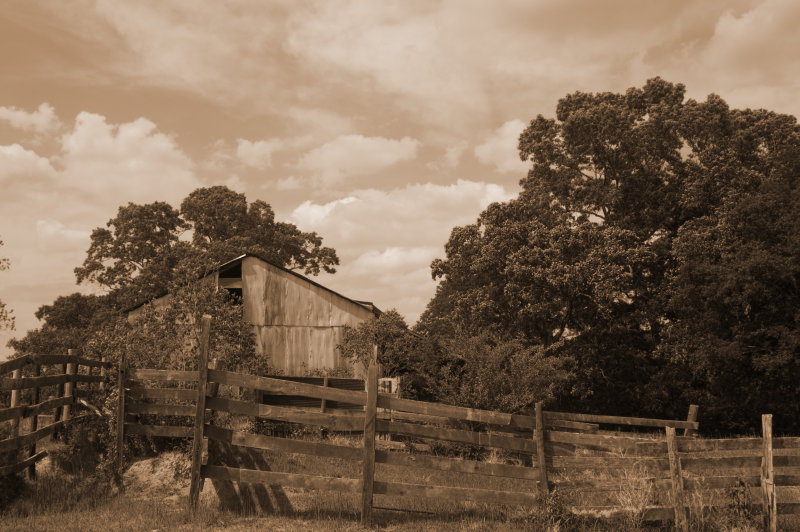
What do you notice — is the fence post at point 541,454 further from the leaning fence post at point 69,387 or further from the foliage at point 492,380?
the foliage at point 492,380

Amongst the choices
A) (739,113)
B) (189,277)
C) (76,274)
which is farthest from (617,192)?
(76,274)

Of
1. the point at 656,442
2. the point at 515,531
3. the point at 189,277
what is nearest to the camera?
the point at 515,531

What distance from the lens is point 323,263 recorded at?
52.5 meters

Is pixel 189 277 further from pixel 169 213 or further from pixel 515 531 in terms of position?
pixel 169 213

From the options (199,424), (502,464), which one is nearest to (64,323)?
(199,424)

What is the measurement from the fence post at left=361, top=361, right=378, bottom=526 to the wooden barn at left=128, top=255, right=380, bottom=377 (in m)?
17.8

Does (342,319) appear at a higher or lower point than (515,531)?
higher

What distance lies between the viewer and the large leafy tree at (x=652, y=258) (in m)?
25.9

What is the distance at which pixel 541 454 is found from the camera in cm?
886

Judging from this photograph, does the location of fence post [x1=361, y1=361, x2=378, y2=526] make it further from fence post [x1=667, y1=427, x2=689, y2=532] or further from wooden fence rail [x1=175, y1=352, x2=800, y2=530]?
fence post [x1=667, y1=427, x2=689, y2=532]

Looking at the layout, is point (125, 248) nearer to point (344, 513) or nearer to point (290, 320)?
point (290, 320)

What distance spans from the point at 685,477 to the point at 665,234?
25551 mm

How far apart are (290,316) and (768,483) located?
2008cm

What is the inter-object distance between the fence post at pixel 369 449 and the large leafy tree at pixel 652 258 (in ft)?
66.0
